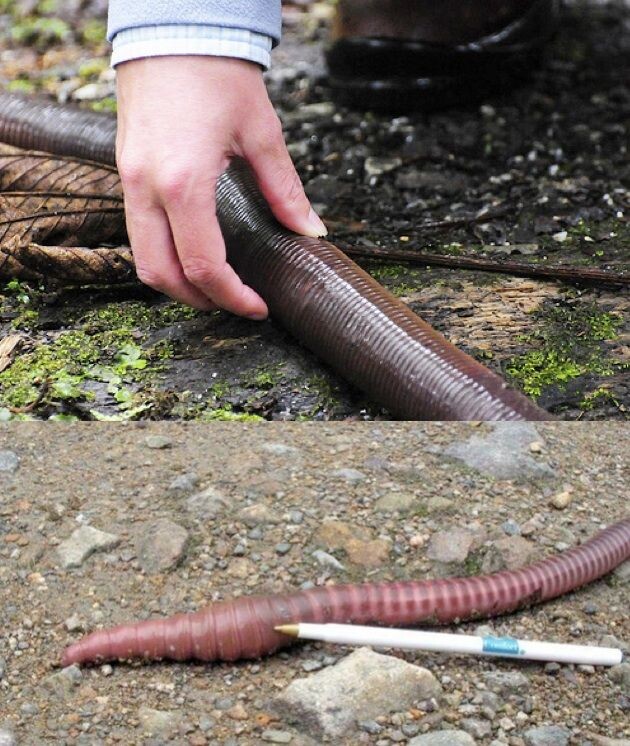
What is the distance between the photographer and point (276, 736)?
152 cm

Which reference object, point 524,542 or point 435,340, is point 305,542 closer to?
point 524,542

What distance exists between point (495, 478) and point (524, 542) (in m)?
0.16

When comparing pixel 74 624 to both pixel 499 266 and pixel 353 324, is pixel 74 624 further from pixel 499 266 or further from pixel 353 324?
pixel 499 266

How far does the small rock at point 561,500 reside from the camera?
1.94 m

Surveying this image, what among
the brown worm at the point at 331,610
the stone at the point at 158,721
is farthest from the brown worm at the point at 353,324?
the stone at the point at 158,721

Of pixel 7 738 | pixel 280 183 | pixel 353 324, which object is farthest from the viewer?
pixel 353 324

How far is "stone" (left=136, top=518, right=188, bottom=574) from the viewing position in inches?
70.3

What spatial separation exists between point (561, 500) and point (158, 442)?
77 centimetres

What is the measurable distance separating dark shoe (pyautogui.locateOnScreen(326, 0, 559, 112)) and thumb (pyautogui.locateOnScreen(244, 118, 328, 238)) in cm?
146

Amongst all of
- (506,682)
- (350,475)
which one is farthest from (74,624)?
(506,682)

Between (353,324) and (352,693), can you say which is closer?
(352,693)

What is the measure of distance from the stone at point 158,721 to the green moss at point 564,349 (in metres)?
1.07

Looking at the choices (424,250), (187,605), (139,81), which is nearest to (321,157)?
(424,250)

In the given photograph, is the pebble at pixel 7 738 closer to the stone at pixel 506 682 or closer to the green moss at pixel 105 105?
the stone at pixel 506 682
